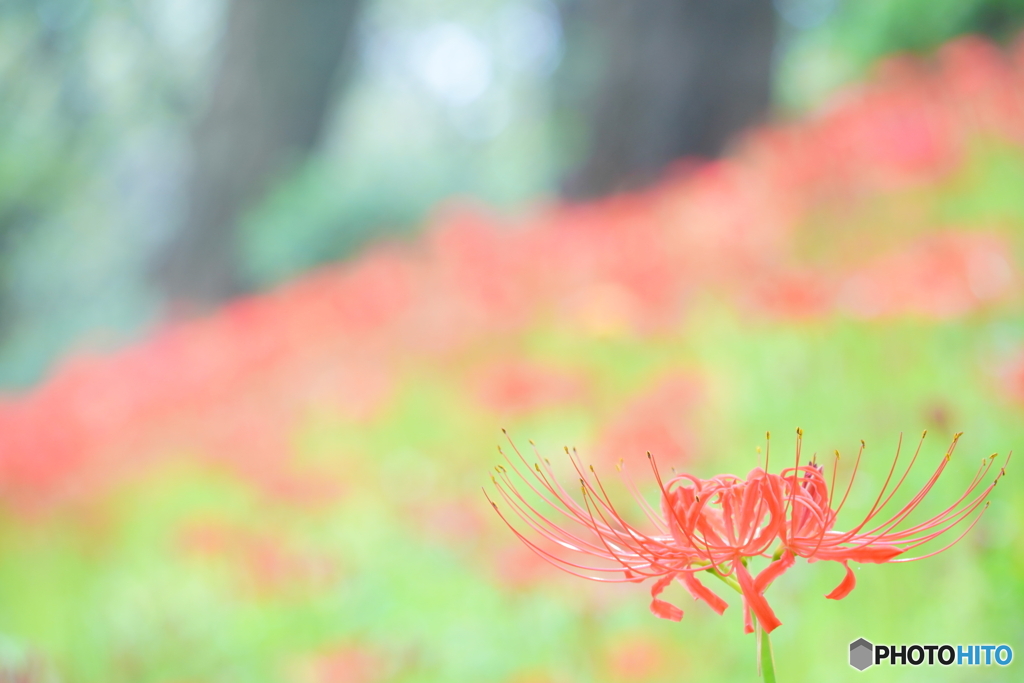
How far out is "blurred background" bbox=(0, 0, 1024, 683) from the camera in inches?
55.1

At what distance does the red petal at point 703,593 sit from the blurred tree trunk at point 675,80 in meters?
4.11

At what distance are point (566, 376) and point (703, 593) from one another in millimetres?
1625

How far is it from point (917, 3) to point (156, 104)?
5.48 metres

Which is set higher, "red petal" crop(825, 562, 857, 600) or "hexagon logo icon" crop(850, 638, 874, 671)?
"hexagon logo icon" crop(850, 638, 874, 671)

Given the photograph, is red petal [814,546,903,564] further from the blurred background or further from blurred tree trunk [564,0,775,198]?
blurred tree trunk [564,0,775,198]

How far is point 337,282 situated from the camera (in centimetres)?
353

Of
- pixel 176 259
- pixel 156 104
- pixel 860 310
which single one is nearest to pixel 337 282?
pixel 860 310

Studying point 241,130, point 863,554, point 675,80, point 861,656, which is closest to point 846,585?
point 863,554

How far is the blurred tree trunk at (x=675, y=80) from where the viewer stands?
4309mm

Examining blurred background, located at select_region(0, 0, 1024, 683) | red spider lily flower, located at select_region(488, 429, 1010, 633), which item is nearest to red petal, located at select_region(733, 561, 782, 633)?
red spider lily flower, located at select_region(488, 429, 1010, 633)

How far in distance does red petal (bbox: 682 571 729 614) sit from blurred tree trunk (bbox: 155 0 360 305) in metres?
5.94

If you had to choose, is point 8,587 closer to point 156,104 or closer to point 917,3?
point 917,3
